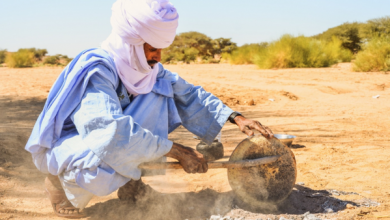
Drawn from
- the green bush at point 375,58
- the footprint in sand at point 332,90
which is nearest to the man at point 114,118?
the footprint in sand at point 332,90

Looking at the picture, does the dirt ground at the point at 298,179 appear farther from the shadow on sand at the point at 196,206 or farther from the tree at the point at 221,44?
the tree at the point at 221,44

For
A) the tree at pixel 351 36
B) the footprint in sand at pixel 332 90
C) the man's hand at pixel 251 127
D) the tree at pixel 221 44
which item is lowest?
the footprint in sand at pixel 332 90

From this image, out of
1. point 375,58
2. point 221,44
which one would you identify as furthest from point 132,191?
point 221,44

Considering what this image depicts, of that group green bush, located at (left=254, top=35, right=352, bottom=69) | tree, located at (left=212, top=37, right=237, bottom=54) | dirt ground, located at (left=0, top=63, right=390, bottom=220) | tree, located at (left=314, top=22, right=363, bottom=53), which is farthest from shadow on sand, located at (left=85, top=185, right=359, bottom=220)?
tree, located at (left=212, top=37, right=237, bottom=54)

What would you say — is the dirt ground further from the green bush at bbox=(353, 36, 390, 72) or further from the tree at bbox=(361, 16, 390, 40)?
the tree at bbox=(361, 16, 390, 40)

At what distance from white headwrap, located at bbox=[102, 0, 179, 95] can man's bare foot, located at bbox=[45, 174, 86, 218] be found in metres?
0.86

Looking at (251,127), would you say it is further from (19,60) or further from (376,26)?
(19,60)

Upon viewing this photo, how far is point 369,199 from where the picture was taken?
284cm

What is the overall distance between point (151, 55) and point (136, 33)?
9.5 inches

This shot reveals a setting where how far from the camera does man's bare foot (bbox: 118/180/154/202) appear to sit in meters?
2.87

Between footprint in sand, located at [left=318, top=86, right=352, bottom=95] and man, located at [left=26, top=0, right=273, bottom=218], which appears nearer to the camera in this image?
man, located at [left=26, top=0, right=273, bottom=218]

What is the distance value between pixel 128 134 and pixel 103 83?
0.44 metres

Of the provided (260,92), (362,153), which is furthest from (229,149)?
(260,92)

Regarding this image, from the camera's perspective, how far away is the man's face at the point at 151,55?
274 centimetres
